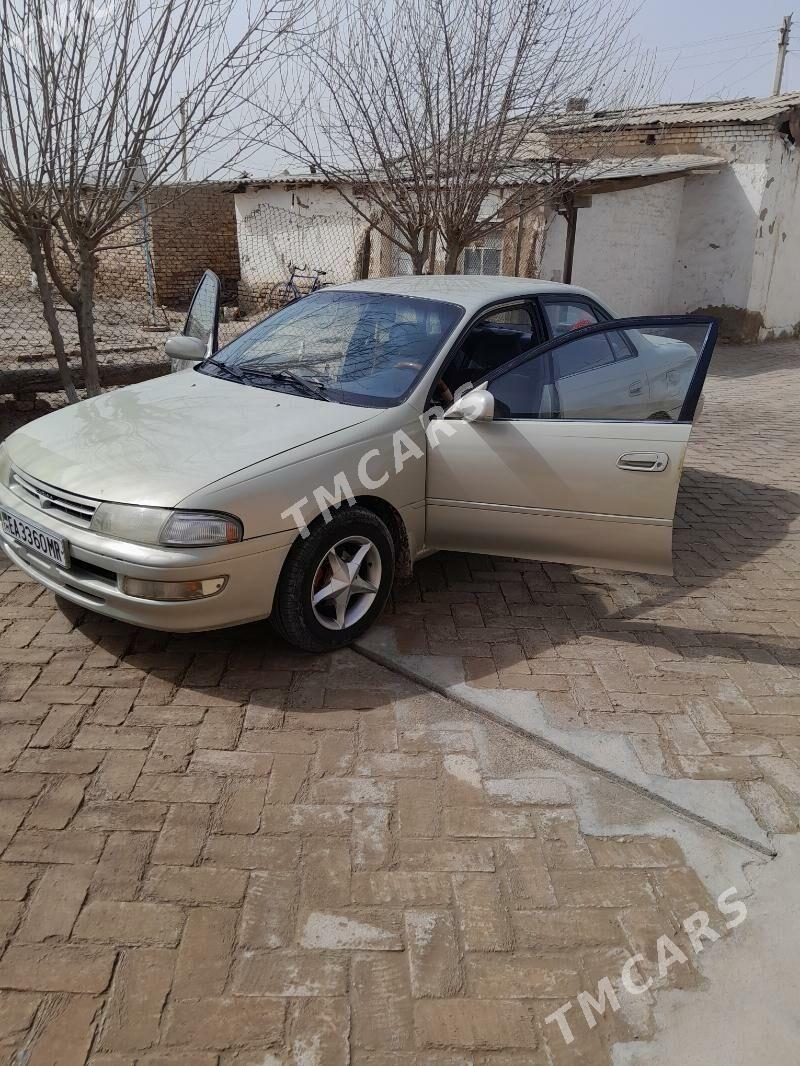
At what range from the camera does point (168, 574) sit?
302 centimetres

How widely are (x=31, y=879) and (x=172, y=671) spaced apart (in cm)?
117

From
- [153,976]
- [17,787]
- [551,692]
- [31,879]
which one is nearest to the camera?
[153,976]

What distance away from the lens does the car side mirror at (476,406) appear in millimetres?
3602

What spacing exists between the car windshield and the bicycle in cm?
1079

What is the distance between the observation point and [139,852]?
98.3 inches

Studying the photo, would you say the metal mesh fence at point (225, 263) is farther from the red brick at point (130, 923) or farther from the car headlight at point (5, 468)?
the red brick at point (130, 923)

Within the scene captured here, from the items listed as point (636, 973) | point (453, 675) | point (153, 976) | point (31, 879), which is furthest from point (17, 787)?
point (636, 973)

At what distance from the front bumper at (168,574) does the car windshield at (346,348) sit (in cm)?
103

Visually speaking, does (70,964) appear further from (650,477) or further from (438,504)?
(650,477)

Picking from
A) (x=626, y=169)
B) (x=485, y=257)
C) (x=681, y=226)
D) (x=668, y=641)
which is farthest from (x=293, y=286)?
(x=668, y=641)

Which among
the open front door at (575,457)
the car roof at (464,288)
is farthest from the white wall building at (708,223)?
the open front door at (575,457)

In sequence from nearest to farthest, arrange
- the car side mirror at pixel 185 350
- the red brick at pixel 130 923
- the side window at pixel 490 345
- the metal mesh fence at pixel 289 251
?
the red brick at pixel 130 923 < the side window at pixel 490 345 < the car side mirror at pixel 185 350 < the metal mesh fence at pixel 289 251

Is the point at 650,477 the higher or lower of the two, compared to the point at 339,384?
lower
